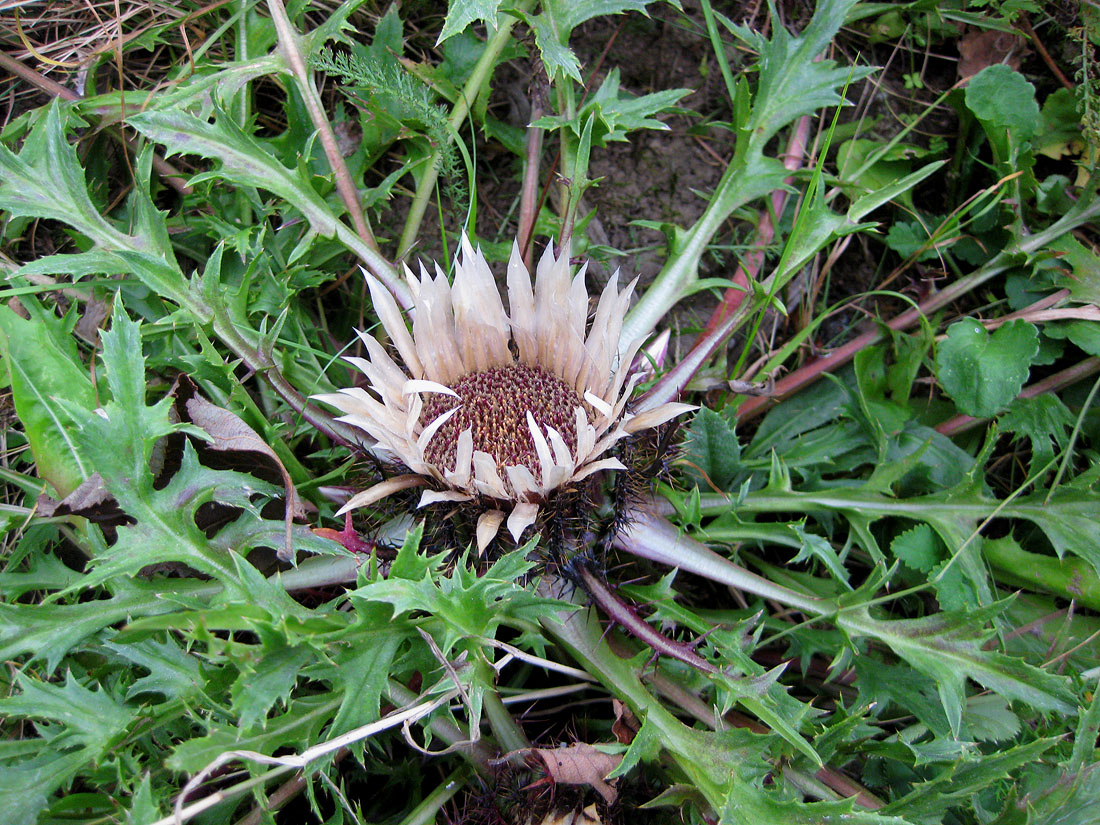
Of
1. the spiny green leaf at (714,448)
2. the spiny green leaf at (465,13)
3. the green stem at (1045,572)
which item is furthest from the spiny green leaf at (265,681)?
the green stem at (1045,572)

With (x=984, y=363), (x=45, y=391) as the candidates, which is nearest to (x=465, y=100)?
(x=45, y=391)

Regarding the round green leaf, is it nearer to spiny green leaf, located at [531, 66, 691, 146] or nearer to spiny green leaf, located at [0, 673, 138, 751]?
spiny green leaf, located at [531, 66, 691, 146]

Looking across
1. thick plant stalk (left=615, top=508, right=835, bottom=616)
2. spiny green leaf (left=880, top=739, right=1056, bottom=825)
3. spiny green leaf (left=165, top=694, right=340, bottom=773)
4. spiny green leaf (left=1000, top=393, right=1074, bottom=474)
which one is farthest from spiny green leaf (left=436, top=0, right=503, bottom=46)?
spiny green leaf (left=880, top=739, right=1056, bottom=825)

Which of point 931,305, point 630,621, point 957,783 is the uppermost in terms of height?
point 931,305

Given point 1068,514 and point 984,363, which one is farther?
point 984,363

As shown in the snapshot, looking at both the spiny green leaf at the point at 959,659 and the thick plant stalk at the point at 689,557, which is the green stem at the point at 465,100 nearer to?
the thick plant stalk at the point at 689,557

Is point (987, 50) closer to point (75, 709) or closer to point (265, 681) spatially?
point (265, 681)
